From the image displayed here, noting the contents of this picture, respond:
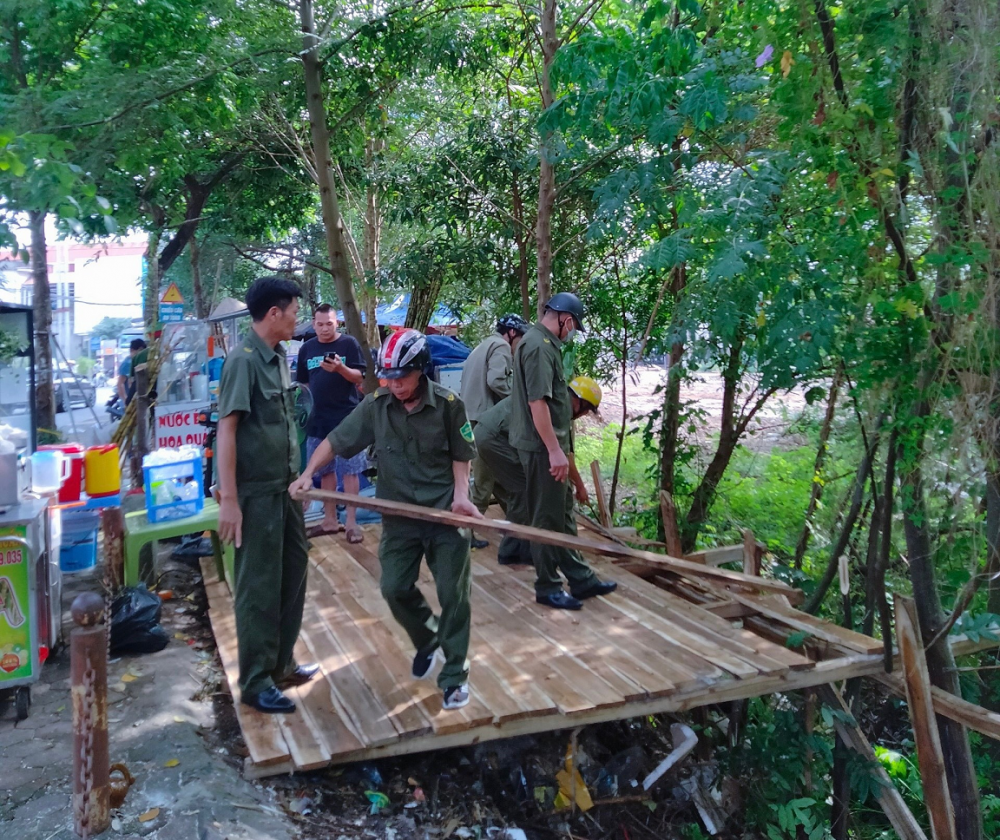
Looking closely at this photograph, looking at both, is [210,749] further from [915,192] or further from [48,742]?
[915,192]

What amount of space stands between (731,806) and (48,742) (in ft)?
12.9

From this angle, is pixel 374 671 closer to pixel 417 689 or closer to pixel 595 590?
pixel 417 689

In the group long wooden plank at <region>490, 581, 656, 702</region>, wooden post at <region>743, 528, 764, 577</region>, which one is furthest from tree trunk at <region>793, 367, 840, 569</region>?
long wooden plank at <region>490, 581, 656, 702</region>

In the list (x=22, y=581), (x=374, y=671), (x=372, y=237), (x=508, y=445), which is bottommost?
(x=374, y=671)

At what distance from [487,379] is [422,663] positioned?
280 centimetres

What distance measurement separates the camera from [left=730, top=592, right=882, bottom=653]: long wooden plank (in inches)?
193

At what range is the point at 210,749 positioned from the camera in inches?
155

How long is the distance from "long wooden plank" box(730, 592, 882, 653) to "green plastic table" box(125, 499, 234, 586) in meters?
3.40

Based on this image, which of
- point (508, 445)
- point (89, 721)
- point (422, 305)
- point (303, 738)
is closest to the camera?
point (89, 721)

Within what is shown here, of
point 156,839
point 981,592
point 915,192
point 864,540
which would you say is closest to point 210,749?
point 156,839

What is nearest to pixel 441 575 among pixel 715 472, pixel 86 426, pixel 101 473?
pixel 101 473

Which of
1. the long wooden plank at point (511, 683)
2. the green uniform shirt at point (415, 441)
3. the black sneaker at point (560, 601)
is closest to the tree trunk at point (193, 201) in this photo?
the black sneaker at point (560, 601)

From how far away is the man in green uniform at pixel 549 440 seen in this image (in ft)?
16.7

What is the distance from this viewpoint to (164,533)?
5.49 metres
